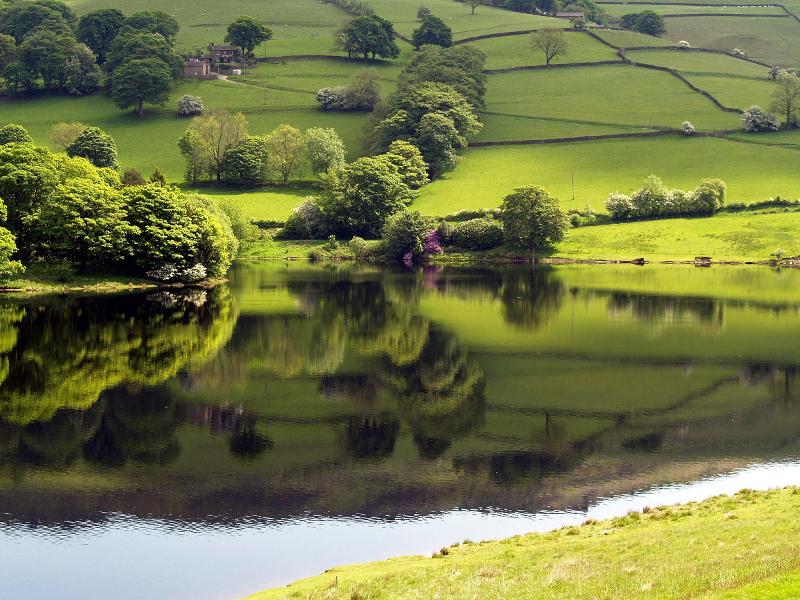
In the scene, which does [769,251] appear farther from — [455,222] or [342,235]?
[342,235]

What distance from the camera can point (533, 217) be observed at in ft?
430

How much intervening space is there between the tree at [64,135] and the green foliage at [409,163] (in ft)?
188

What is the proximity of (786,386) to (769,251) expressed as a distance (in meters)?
78.9

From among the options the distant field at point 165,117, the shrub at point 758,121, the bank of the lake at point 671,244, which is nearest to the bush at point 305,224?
the bank of the lake at point 671,244

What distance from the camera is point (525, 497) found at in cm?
3516

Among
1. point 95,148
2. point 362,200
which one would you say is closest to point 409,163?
point 362,200

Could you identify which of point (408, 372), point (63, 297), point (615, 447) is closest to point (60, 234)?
point (63, 297)

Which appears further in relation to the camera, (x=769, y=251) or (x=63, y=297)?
(x=769, y=251)

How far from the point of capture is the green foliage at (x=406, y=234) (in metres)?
136

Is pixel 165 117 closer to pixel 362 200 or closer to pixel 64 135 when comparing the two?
pixel 64 135

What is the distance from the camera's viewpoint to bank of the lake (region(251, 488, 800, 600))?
67.4 ft

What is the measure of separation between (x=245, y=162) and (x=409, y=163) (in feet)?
96.2

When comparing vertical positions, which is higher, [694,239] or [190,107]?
[190,107]

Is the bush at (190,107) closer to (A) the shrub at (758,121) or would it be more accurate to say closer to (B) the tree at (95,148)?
(B) the tree at (95,148)
